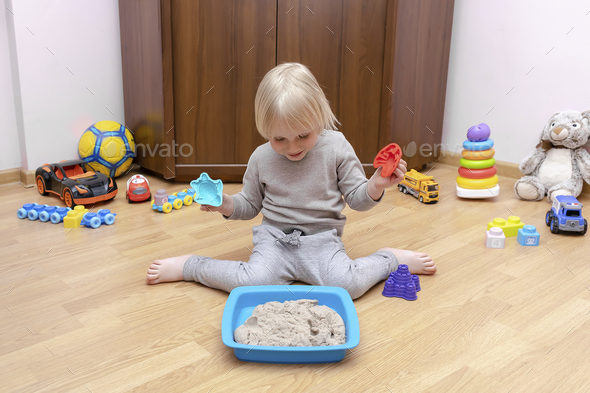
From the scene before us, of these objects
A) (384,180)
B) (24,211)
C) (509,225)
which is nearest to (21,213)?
(24,211)

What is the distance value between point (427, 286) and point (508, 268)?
23cm

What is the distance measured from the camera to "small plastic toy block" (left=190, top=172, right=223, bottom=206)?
3.26 ft

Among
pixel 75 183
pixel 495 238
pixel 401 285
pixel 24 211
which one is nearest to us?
pixel 401 285

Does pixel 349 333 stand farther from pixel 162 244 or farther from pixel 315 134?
pixel 162 244

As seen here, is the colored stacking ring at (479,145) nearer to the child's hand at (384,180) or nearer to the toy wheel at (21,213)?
the child's hand at (384,180)

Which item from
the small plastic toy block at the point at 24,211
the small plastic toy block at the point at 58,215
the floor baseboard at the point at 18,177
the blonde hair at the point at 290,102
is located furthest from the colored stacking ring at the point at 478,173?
the floor baseboard at the point at 18,177

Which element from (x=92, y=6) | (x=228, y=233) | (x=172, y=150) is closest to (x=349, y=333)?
(x=228, y=233)

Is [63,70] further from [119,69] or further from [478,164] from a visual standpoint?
[478,164]

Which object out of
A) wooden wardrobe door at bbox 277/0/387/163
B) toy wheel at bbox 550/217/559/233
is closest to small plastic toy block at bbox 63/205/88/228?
wooden wardrobe door at bbox 277/0/387/163

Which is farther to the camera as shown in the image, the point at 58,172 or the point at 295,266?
the point at 58,172

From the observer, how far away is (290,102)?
933 millimetres

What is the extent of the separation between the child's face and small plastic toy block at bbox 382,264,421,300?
32 cm

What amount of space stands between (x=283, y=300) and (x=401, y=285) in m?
0.25

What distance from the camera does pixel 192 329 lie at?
3.01ft
